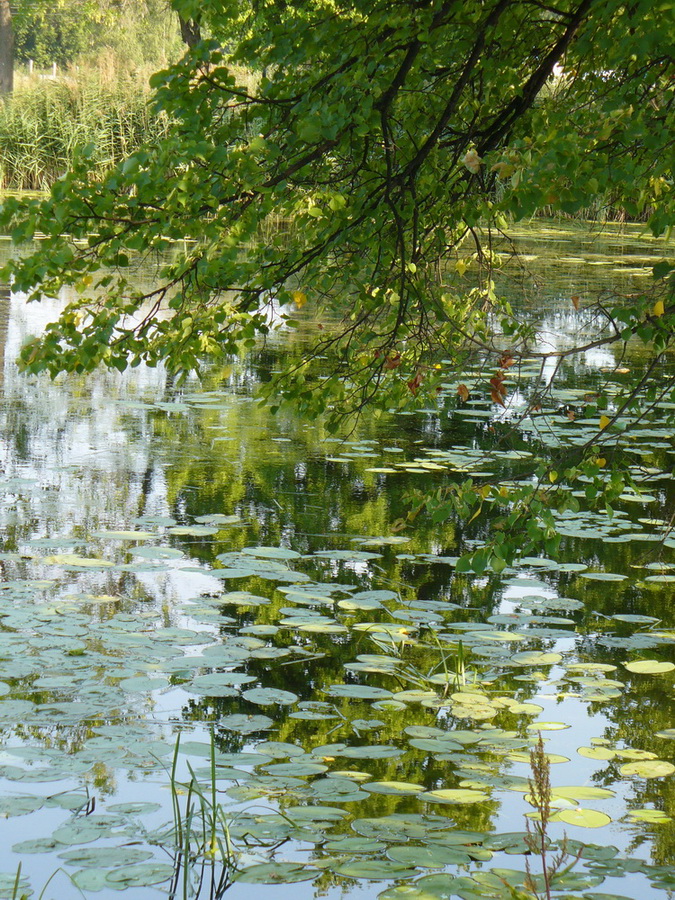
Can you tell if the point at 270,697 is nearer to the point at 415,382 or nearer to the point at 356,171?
the point at 415,382

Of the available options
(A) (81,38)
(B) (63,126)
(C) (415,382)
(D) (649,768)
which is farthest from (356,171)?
(A) (81,38)

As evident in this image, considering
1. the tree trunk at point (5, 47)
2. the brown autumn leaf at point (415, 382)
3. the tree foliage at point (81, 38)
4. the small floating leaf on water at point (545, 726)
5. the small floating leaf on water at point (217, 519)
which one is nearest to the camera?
the small floating leaf on water at point (545, 726)

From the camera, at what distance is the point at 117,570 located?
4.19 meters

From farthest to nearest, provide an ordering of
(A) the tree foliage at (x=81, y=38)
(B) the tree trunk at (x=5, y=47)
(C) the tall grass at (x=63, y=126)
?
(A) the tree foliage at (x=81, y=38), (B) the tree trunk at (x=5, y=47), (C) the tall grass at (x=63, y=126)

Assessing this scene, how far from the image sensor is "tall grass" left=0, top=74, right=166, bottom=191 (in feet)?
60.5

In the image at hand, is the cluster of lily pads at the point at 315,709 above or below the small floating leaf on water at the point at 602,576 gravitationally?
below

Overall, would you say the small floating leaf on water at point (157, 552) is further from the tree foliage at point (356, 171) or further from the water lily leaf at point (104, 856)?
the water lily leaf at point (104, 856)

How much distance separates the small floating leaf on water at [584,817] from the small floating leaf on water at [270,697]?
850 mm

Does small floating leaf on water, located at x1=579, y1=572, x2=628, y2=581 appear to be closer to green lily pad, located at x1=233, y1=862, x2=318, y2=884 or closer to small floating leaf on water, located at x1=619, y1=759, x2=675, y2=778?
small floating leaf on water, located at x1=619, y1=759, x2=675, y2=778

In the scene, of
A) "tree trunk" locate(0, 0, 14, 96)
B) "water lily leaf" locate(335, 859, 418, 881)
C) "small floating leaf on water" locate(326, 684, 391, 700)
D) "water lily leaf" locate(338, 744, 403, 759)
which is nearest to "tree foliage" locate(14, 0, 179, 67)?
"tree trunk" locate(0, 0, 14, 96)

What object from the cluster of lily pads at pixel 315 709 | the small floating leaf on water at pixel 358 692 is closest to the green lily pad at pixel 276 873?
the cluster of lily pads at pixel 315 709

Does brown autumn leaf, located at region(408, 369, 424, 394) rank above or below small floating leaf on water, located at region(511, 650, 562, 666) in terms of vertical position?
above

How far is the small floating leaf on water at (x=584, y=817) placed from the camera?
2632 millimetres

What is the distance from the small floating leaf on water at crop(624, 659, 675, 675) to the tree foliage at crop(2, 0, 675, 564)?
872 millimetres
